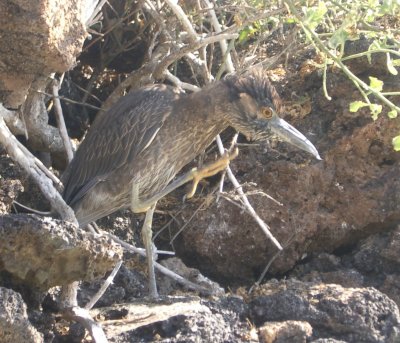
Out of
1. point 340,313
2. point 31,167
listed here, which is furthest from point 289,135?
point 31,167

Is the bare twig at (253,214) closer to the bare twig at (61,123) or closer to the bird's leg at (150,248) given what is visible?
the bird's leg at (150,248)

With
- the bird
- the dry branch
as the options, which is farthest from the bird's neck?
the dry branch

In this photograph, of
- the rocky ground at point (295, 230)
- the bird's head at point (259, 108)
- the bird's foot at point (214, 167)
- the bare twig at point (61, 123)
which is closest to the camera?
the rocky ground at point (295, 230)

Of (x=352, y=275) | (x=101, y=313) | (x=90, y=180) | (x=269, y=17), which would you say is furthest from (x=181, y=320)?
(x=269, y=17)

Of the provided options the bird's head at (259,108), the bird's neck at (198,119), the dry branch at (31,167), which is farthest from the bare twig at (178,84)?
the dry branch at (31,167)

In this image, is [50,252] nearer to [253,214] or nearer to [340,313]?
[340,313]

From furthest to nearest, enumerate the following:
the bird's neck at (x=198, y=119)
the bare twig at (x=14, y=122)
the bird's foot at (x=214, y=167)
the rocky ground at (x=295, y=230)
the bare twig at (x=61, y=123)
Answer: the bare twig at (x=61, y=123), the bird's neck at (x=198, y=119), the bare twig at (x=14, y=122), the bird's foot at (x=214, y=167), the rocky ground at (x=295, y=230)

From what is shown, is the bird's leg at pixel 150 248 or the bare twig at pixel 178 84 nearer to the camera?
the bird's leg at pixel 150 248

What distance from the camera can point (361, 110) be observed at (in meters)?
5.16

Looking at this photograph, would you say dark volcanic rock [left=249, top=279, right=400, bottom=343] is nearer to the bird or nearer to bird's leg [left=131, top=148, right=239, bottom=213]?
bird's leg [left=131, top=148, right=239, bottom=213]

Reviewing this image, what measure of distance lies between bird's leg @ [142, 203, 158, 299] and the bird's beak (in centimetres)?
79

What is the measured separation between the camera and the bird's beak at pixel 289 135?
4.73m

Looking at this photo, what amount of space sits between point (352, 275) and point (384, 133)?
2.97ft

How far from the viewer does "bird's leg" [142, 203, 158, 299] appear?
472cm
